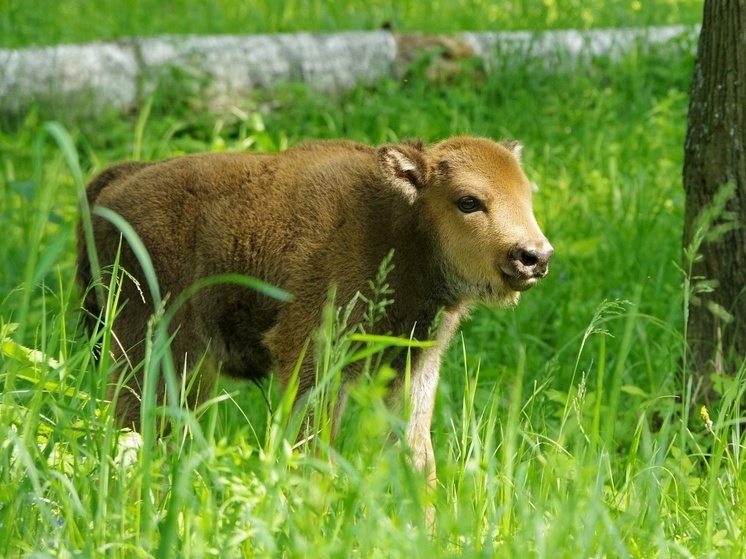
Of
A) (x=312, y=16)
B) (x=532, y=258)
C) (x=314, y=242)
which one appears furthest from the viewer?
(x=312, y=16)

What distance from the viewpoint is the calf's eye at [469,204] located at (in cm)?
470

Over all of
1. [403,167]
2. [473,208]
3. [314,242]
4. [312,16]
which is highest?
[312,16]

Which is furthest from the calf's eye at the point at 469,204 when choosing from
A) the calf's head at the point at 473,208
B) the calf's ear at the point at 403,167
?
the calf's ear at the point at 403,167

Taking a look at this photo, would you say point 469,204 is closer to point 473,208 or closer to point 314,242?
point 473,208

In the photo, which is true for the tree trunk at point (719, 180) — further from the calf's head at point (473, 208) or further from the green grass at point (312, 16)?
the green grass at point (312, 16)

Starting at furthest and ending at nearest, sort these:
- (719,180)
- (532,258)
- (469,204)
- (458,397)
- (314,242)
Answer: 1. (458,397)
2. (719,180)
3. (314,242)
4. (469,204)
5. (532,258)

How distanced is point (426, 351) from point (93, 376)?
1.74 meters

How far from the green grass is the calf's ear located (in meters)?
5.12

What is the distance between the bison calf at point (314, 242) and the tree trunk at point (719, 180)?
915mm

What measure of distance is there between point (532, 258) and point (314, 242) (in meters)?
1.06

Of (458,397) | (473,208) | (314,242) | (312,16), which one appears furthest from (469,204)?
(312,16)

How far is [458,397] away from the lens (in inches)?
220

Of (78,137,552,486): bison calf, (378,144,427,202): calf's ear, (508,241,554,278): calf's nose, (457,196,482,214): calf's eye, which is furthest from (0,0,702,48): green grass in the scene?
(508,241,554,278): calf's nose

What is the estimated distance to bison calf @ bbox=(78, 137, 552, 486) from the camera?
477 centimetres
